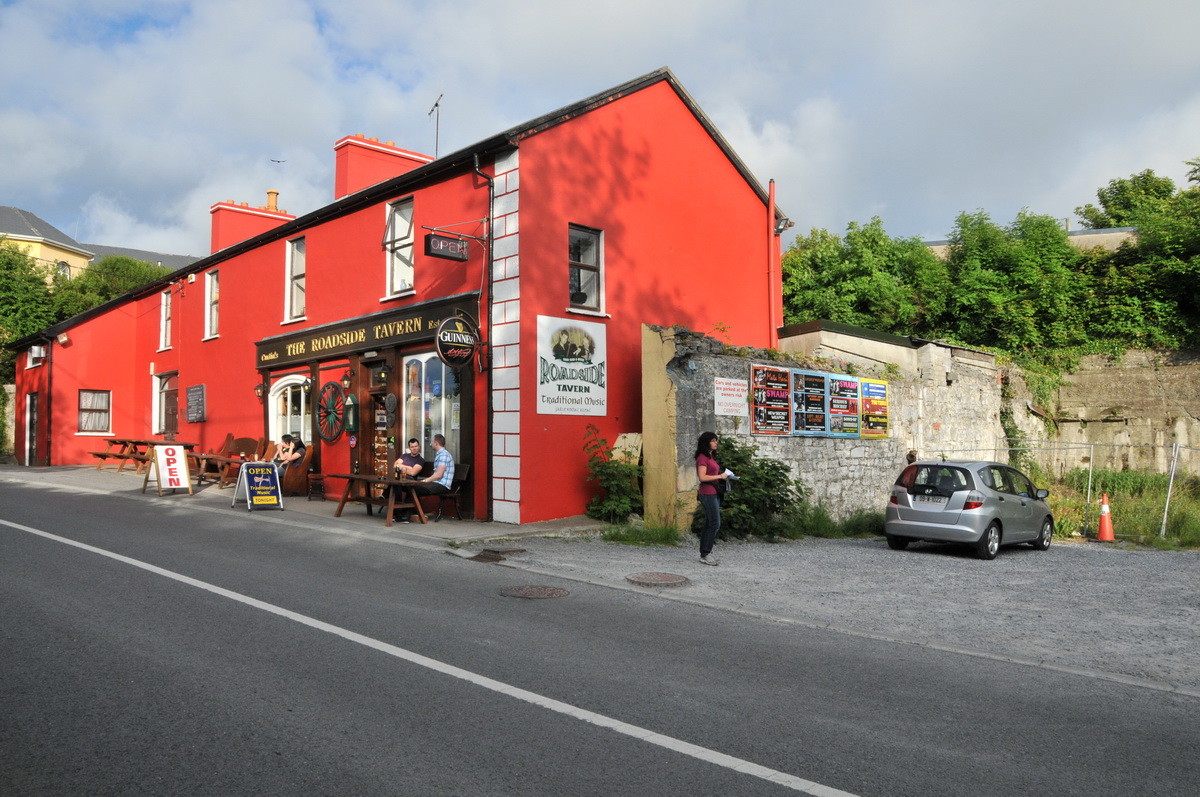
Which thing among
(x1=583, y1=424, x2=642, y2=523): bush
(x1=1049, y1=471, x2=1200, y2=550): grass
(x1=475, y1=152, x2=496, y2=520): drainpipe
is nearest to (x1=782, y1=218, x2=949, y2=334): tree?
(x1=1049, y1=471, x2=1200, y2=550): grass

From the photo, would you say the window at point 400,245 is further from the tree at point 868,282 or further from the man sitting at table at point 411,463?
the tree at point 868,282

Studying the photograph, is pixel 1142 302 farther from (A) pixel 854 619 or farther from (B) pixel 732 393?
(A) pixel 854 619

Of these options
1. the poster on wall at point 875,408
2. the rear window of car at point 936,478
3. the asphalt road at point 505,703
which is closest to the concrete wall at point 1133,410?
the poster on wall at point 875,408

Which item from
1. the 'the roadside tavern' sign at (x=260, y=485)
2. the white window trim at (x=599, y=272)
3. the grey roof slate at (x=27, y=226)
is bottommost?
the 'the roadside tavern' sign at (x=260, y=485)

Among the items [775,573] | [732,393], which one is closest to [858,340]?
[732,393]

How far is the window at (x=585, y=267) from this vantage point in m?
15.0

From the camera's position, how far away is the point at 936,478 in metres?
13.2

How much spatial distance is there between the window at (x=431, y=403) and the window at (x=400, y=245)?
62.5 inches

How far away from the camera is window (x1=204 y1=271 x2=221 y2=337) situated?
2314cm

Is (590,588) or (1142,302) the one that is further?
(1142,302)

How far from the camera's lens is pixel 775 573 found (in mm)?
10258

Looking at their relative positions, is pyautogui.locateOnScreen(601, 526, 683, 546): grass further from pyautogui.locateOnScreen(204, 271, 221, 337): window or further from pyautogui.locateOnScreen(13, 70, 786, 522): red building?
pyautogui.locateOnScreen(204, 271, 221, 337): window

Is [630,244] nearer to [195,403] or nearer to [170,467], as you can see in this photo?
[170,467]

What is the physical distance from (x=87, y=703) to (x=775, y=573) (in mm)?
7449
